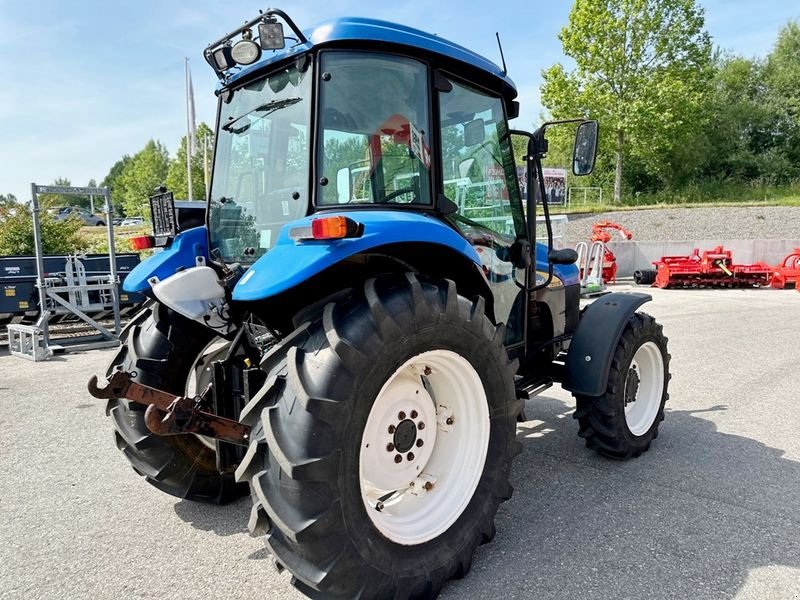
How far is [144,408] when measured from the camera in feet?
9.52

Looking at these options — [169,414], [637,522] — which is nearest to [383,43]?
[169,414]

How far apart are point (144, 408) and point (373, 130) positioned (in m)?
1.87

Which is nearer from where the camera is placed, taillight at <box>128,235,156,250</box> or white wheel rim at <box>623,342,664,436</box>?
taillight at <box>128,235,156,250</box>

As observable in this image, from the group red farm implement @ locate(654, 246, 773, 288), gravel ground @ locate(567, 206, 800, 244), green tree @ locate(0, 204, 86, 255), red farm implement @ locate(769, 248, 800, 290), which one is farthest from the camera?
gravel ground @ locate(567, 206, 800, 244)

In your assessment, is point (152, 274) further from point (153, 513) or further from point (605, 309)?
point (605, 309)

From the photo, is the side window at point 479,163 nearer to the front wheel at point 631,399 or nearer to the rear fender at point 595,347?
the rear fender at point 595,347

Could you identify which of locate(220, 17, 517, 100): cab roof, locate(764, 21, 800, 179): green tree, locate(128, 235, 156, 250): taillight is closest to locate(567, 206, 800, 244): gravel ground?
locate(764, 21, 800, 179): green tree

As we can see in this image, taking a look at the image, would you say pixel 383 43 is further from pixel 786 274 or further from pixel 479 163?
pixel 786 274

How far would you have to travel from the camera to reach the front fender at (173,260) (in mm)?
3037

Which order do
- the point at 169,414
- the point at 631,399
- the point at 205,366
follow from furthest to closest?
the point at 631,399, the point at 205,366, the point at 169,414

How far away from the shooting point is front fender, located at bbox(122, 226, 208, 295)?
3.04 metres

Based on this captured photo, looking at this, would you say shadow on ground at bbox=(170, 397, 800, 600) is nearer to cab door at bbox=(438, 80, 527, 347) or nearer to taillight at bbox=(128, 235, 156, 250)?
cab door at bbox=(438, 80, 527, 347)

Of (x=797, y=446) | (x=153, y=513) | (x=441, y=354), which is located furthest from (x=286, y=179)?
(x=797, y=446)

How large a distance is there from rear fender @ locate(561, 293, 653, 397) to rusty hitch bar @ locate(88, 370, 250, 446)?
7.13 feet
